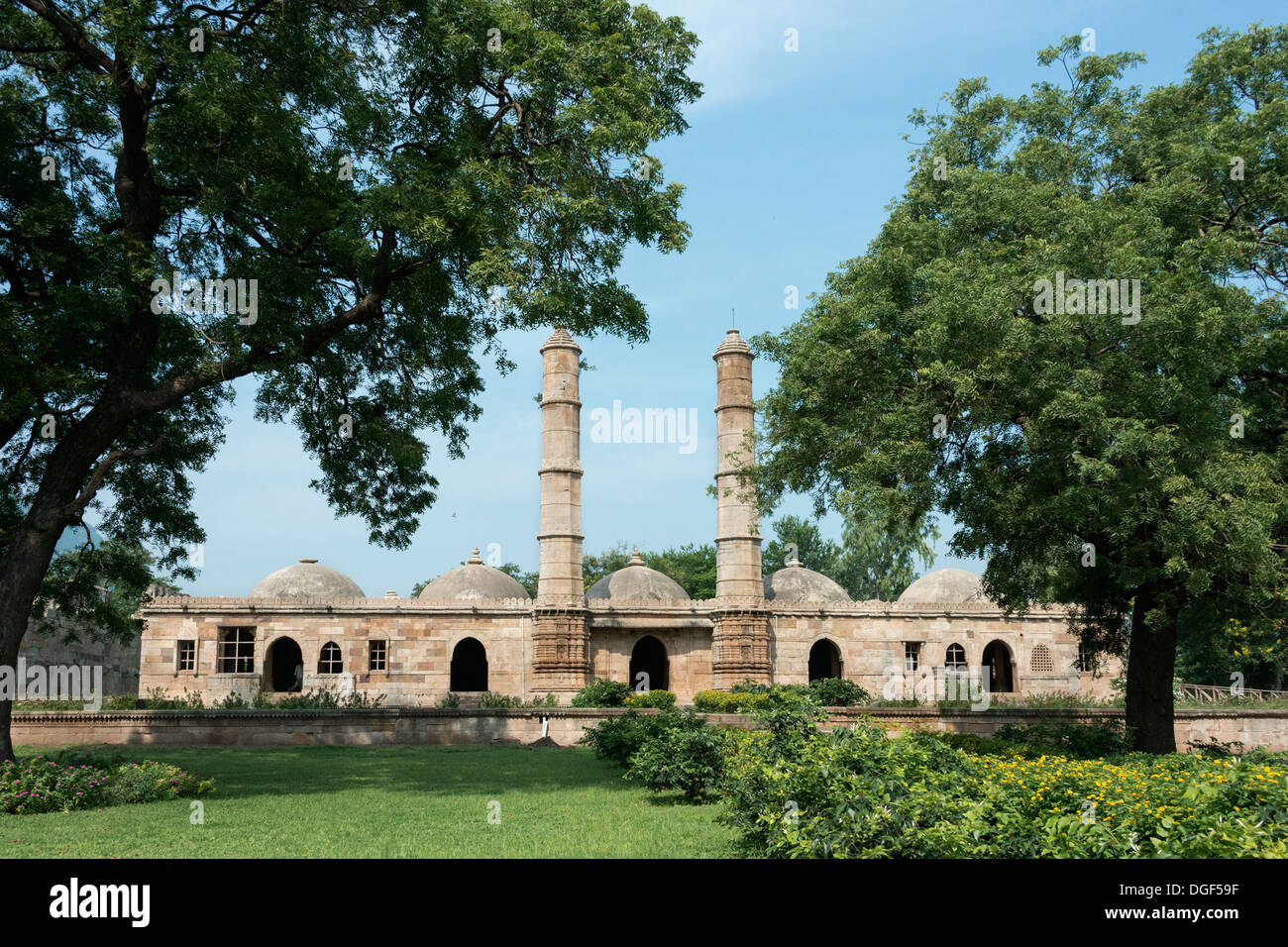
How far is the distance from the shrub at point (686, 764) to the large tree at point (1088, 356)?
12.3 ft

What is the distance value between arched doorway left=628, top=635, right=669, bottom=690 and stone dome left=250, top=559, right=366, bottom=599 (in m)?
9.16

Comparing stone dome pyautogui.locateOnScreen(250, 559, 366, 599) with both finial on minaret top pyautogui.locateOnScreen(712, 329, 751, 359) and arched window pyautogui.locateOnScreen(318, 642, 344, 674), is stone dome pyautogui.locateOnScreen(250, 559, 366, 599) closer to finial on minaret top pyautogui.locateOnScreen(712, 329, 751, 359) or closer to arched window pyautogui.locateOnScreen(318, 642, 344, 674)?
arched window pyautogui.locateOnScreen(318, 642, 344, 674)

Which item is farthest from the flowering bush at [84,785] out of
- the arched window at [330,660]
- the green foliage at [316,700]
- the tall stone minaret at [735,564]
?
the tall stone minaret at [735,564]

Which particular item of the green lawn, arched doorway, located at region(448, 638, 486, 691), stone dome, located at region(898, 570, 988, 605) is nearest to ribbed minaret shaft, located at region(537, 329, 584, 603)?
arched doorway, located at region(448, 638, 486, 691)

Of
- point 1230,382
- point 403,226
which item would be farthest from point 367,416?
point 1230,382

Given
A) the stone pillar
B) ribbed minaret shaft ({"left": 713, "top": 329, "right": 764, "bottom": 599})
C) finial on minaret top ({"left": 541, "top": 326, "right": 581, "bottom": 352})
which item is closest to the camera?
the stone pillar

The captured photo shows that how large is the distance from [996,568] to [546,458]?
15.4 meters

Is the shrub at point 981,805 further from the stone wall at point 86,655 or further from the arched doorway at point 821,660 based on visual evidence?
the arched doorway at point 821,660

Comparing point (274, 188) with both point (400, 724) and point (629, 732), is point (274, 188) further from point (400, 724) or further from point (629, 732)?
point (400, 724)

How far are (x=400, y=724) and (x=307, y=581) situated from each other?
12.2 meters

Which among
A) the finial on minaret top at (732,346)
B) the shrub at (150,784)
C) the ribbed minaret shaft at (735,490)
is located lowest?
the shrub at (150,784)

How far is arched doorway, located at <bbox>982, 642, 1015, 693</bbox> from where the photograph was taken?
104 ft

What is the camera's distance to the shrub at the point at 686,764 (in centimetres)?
1120

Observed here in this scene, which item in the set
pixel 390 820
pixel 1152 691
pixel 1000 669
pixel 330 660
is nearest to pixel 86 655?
pixel 330 660
